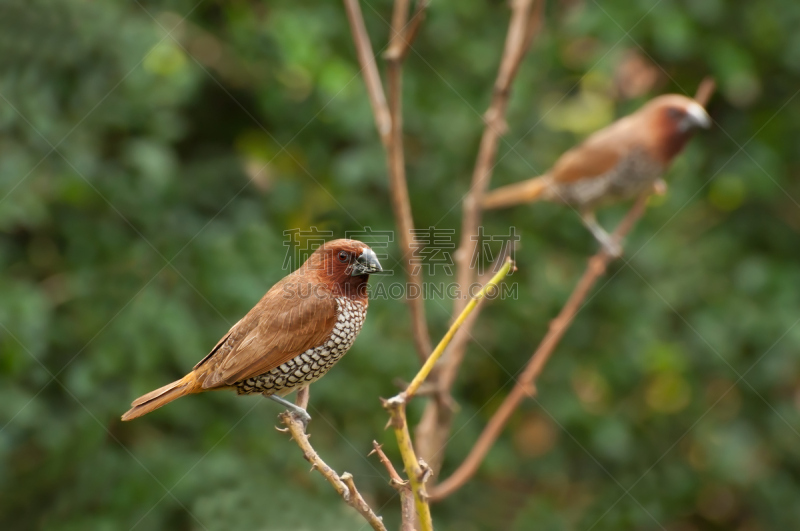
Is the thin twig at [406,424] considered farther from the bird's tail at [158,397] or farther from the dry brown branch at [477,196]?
the dry brown branch at [477,196]

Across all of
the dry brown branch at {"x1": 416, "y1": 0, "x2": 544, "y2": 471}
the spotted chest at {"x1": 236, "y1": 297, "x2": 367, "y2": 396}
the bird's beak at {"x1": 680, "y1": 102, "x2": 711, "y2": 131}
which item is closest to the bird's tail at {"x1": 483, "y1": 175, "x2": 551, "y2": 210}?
the bird's beak at {"x1": 680, "y1": 102, "x2": 711, "y2": 131}

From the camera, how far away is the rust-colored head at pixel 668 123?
5121 mm

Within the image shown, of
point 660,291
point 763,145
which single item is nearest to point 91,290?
point 660,291

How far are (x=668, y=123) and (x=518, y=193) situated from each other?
4.08 feet

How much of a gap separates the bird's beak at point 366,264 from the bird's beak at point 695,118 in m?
3.12

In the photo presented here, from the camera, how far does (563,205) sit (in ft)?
17.0

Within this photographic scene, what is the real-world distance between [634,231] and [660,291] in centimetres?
42

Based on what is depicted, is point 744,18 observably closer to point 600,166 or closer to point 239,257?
point 600,166

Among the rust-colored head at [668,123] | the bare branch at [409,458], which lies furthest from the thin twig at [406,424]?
the rust-colored head at [668,123]

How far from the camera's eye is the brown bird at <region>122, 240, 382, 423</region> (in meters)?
2.60

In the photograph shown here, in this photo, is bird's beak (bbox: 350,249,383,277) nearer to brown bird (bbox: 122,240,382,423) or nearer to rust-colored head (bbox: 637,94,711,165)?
brown bird (bbox: 122,240,382,423)

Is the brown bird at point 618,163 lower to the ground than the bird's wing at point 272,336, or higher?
higher

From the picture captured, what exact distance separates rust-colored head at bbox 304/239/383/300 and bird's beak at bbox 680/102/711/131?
307 centimetres

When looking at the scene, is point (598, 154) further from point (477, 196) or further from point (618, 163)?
point (477, 196)
